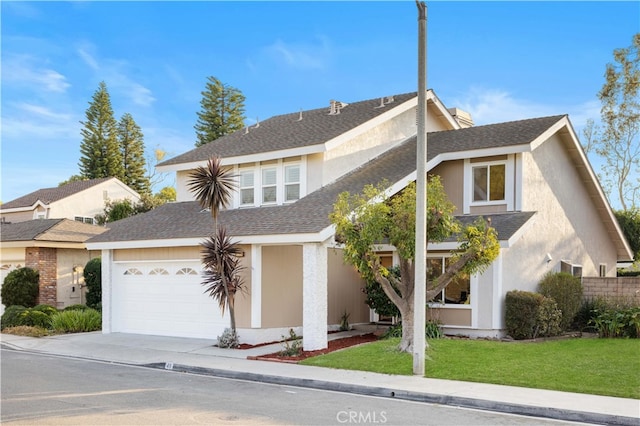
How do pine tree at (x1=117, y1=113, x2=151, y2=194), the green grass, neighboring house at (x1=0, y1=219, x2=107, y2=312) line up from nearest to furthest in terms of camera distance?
the green grass < neighboring house at (x1=0, y1=219, x2=107, y2=312) < pine tree at (x1=117, y1=113, x2=151, y2=194)

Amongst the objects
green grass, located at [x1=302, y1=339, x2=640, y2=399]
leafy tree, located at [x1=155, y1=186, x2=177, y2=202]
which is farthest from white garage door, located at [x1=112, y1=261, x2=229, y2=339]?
leafy tree, located at [x1=155, y1=186, x2=177, y2=202]

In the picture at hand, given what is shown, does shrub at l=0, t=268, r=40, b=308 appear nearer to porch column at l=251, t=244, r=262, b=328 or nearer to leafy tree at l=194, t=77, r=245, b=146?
porch column at l=251, t=244, r=262, b=328

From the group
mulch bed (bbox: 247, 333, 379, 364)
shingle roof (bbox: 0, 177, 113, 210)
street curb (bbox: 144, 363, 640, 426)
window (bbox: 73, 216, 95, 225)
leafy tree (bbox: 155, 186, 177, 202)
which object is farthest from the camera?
leafy tree (bbox: 155, 186, 177, 202)

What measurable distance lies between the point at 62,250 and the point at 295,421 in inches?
800

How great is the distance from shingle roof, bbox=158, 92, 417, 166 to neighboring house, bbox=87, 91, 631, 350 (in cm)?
11

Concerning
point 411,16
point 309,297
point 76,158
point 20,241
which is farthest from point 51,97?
point 76,158

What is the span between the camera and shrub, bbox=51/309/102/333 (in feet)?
70.8

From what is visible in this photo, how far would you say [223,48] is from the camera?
2519 cm

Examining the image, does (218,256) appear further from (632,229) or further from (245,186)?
(632,229)

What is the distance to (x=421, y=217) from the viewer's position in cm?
1255

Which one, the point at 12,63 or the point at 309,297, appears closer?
the point at 309,297

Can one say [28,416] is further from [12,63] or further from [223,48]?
[223,48]

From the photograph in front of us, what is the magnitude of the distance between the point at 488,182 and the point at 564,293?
163 inches

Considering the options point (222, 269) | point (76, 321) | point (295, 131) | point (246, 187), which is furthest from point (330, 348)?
point (76, 321)
